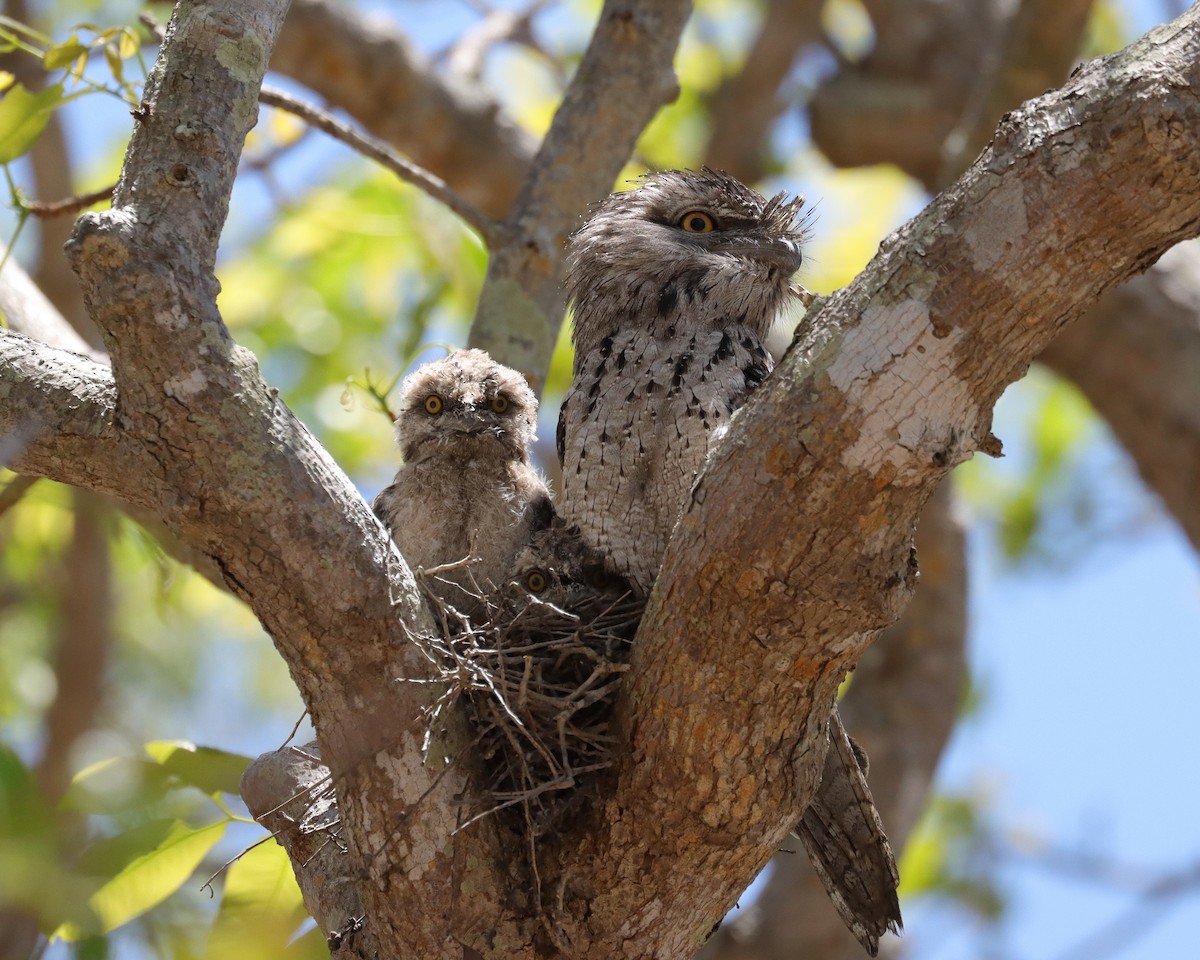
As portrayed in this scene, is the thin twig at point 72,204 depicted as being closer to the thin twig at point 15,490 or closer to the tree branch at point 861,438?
the thin twig at point 15,490

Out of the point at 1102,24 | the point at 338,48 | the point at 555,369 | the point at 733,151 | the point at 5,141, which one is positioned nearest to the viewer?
the point at 5,141

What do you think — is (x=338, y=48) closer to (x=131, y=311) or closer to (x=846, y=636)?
(x=131, y=311)

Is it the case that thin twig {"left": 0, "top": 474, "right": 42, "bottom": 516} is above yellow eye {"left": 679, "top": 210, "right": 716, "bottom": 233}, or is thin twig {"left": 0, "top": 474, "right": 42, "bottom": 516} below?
above

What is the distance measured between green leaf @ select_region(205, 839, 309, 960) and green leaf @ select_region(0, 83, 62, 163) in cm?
177

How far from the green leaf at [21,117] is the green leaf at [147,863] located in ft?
5.39

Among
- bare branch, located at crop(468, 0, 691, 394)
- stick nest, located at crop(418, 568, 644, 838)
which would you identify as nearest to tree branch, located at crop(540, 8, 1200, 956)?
stick nest, located at crop(418, 568, 644, 838)

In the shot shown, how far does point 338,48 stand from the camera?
232 inches

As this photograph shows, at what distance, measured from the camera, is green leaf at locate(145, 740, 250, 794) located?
10.7 feet

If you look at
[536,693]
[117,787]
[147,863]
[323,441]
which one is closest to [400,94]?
[323,441]

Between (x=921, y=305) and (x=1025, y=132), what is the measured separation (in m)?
0.33

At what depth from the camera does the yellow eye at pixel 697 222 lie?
363cm

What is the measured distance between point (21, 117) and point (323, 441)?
340cm

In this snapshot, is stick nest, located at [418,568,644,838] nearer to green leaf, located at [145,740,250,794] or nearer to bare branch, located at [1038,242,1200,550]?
green leaf, located at [145,740,250,794]

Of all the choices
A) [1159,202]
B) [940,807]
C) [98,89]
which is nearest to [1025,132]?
[1159,202]
